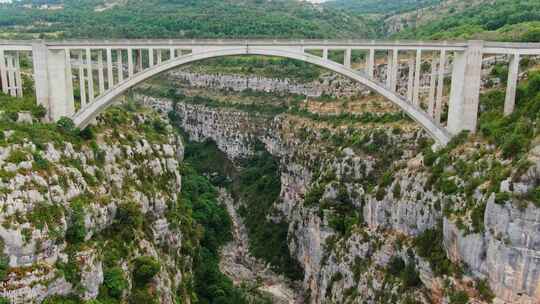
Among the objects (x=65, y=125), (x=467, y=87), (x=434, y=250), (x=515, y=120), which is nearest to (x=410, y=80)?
(x=467, y=87)

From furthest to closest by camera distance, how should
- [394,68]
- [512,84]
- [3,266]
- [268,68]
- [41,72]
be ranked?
[268,68] < [41,72] < [394,68] < [512,84] < [3,266]

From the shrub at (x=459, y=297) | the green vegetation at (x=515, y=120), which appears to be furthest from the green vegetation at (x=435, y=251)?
the green vegetation at (x=515, y=120)

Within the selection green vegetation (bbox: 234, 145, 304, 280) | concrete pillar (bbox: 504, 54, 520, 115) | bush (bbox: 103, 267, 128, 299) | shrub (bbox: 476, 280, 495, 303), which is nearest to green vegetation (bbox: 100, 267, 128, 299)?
bush (bbox: 103, 267, 128, 299)

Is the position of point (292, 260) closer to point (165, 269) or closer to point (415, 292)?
point (165, 269)

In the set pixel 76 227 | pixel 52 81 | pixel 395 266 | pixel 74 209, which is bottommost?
pixel 395 266

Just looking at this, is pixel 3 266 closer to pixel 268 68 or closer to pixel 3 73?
pixel 3 73

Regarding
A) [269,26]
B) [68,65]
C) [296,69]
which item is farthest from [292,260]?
[269,26]
